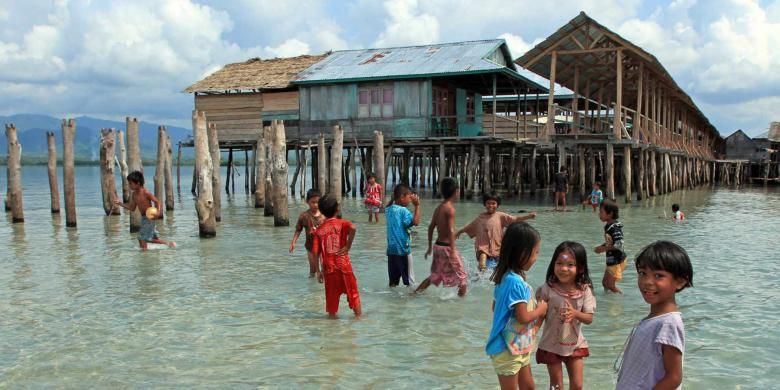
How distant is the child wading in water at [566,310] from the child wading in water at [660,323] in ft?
2.57

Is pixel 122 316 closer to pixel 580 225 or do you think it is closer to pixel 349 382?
pixel 349 382

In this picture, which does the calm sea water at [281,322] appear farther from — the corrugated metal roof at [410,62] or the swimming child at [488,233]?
the corrugated metal roof at [410,62]

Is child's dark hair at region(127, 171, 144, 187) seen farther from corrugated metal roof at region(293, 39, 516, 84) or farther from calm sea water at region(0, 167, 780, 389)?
corrugated metal roof at region(293, 39, 516, 84)

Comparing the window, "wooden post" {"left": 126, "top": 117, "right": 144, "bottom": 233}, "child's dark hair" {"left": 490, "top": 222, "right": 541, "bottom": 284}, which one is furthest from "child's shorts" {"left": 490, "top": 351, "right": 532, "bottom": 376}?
the window

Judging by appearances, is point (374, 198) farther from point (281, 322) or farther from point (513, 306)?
point (513, 306)

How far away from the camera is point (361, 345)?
630cm

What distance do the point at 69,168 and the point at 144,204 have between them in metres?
5.84

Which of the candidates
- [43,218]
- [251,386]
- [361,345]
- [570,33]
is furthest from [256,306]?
[570,33]

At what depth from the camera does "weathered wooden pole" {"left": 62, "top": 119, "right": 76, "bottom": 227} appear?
52.5 ft

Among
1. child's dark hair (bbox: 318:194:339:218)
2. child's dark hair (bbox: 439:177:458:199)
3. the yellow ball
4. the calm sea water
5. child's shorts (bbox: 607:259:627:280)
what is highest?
child's dark hair (bbox: 439:177:458:199)

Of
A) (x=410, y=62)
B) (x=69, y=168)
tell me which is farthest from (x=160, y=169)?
(x=410, y=62)

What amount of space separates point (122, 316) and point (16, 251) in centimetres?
664

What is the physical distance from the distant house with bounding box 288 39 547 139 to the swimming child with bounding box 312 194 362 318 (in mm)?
17479

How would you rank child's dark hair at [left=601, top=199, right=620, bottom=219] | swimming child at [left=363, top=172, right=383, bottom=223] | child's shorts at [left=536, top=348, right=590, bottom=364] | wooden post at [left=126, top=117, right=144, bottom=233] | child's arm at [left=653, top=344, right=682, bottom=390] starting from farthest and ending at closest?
swimming child at [left=363, top=172, right=383, bottom=223]
wooden post at [left=126, top=117, right=144, bottom=233]
child's dark hair at [left=601, top=199, right=620, bottom=219]
child's shorts at [left=536, top=348, right=590, bottom=364]
child's arm at [left=653, top=344, right=682, bottom=390]
